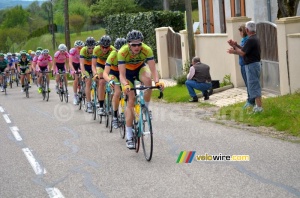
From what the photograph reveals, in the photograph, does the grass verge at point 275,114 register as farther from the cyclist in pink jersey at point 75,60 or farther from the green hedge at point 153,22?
the green hedge at point 153,22

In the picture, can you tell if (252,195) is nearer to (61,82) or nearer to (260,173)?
(260,173)

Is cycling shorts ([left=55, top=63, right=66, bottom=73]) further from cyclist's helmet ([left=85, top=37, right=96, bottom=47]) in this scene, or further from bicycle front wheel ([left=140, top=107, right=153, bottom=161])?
bicycle front wheel ([left=140, top=107, right=153, bottom=161])

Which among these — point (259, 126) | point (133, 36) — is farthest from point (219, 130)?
point (133, 36)

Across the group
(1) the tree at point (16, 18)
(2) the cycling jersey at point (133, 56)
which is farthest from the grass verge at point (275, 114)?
(1) the tree at point (16, 18)

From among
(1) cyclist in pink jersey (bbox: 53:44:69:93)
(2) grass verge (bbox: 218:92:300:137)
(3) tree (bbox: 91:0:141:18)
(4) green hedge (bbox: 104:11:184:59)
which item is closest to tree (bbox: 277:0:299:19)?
(2) grass verge (bbox: 218:92:300:137)

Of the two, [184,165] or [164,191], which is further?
[184,165]

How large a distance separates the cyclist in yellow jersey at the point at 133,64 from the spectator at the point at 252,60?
3454mm

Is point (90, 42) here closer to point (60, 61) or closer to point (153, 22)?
point (60, 61)

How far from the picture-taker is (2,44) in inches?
4914

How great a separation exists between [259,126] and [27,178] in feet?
18.6

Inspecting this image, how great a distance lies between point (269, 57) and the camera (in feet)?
64.0

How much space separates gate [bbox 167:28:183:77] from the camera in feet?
95.5

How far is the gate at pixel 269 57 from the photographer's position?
62.4 ft

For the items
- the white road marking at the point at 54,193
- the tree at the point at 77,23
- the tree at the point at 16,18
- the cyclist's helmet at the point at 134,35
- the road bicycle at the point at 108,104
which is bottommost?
the white road marking at the point at 54,193
